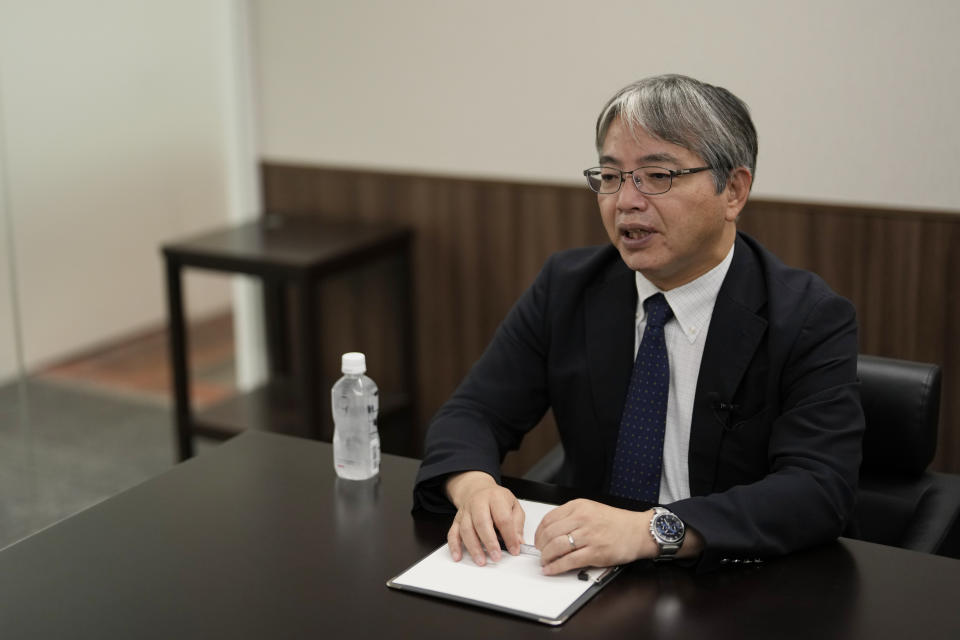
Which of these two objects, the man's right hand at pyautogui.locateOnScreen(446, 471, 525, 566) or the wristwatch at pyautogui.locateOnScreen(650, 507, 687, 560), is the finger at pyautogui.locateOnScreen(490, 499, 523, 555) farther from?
the wristwatch at pyautogui.locateOnScreen(650, 507, 687, 560)

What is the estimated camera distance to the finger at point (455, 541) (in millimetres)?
1650

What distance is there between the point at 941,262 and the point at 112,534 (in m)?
2.20

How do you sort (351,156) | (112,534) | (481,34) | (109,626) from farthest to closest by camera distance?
(351,156), (481,34), (112,534), (109,626)

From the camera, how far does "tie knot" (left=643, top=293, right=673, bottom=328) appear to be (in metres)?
1.98

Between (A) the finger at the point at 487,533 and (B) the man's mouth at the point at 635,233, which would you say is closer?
(A) the finger at the point at 487,533

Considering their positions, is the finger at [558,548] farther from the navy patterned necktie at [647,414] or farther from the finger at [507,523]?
the navy patterned necktie at [647,414]

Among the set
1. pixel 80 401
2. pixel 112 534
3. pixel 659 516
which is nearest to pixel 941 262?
pixel 659 516

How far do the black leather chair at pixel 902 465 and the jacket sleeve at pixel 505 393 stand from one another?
57 cm

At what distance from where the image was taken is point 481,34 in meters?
3.52

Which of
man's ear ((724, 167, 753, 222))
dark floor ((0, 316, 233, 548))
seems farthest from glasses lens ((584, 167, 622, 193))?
dark floor ((0, 316, 233, 548))

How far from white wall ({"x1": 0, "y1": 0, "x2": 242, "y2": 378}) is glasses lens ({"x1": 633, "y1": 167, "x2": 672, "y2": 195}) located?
2.12 m

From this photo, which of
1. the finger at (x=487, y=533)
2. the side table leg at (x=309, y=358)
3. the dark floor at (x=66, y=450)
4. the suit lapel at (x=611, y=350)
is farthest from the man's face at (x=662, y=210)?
the dark floor at (x=66, y=450)

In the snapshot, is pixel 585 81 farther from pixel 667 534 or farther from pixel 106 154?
pixel 667 534

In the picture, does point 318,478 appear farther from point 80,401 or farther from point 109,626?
point 80,401
